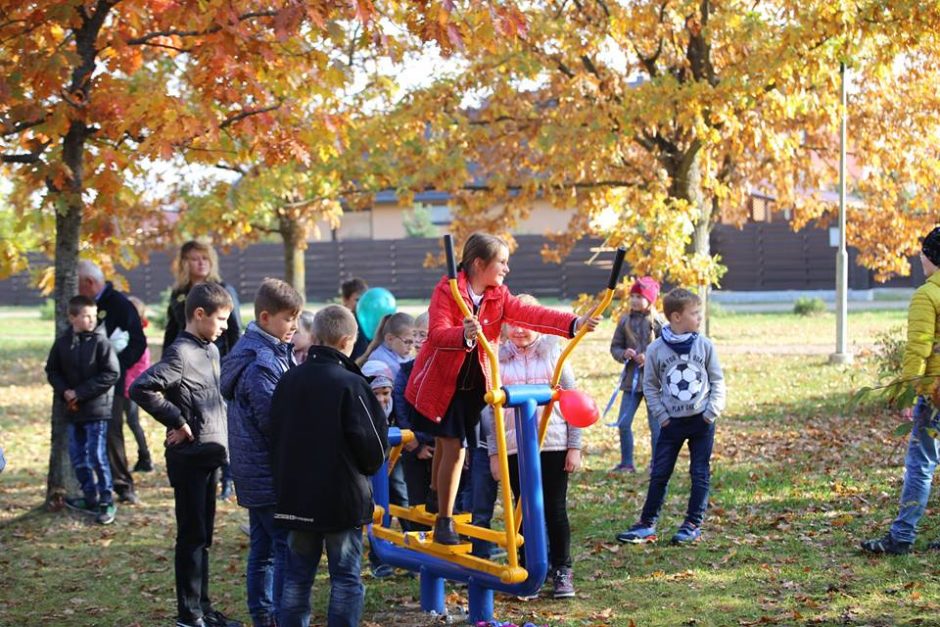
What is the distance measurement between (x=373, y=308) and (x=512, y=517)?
9.90 ft

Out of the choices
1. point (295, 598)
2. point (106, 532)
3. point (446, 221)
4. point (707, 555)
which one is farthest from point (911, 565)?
point (446, 221)

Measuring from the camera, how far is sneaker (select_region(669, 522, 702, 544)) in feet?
24.5

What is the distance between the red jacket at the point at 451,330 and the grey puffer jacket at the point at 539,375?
450 millimetres

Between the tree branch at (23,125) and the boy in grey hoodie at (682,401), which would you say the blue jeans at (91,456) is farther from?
the boy in grey hoodie at (682,401)

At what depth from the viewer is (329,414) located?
16.0 ft

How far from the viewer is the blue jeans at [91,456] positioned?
28.5ft

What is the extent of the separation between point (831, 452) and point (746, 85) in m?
4.64

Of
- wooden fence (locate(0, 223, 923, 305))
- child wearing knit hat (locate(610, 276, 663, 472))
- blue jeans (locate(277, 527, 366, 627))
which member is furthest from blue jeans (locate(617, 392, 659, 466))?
A: wooden fence (locate(0, 223, 923, 305))

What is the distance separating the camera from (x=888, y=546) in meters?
6.93

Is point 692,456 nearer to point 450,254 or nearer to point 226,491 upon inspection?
point 450,254

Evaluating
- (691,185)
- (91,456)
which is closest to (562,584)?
(91,456)

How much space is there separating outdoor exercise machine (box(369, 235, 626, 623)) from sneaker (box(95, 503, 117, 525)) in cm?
356

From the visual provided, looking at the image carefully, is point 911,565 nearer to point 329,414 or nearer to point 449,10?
point 329,414

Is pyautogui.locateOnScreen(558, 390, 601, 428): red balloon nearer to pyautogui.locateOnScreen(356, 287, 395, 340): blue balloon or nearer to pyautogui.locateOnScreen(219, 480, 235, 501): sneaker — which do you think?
pyautogui.locateOnScreen(356, 287, 395, 340): blue balloon
